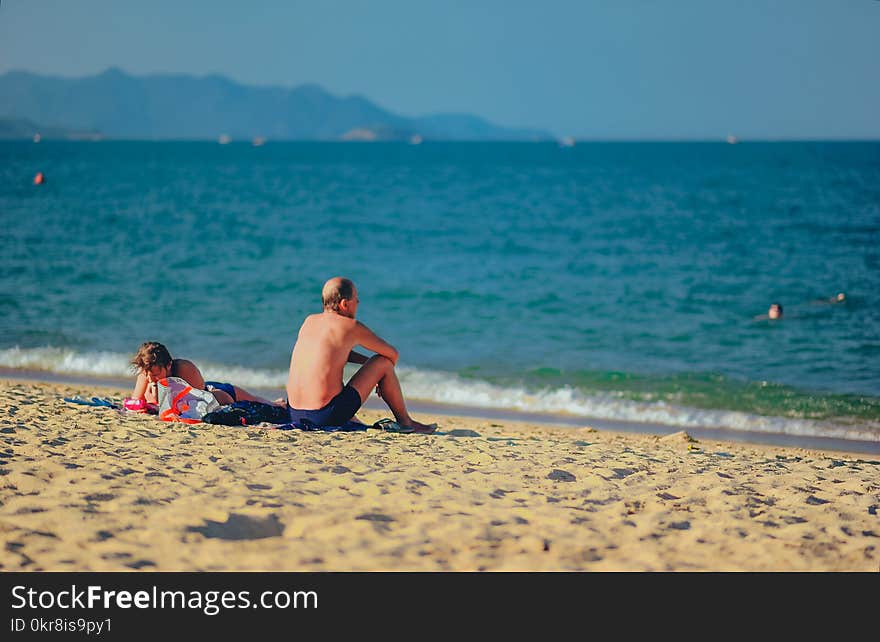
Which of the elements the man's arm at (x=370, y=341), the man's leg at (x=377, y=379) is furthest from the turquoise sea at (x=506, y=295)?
the man's arm at (x=370, y=341)

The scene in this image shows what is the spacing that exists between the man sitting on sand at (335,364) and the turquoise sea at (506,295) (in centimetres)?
406

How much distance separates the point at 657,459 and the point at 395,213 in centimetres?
2801

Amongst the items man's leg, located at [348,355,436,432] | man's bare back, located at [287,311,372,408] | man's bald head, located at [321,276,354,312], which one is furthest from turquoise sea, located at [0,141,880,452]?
man's bald head, located at [321,276,354,312]

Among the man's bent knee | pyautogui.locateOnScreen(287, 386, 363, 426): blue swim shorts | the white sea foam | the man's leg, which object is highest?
the man's bent knee

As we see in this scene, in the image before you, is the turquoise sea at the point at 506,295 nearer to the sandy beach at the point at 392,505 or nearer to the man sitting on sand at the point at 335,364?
the man sitting on sand at the point at 335,364

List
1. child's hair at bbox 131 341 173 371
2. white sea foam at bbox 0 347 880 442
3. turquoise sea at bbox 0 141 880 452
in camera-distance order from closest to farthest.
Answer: child's hair at bbox 131 341 173 371 < white sea foam at bbox 0 347 880 442 < turquoise sea at bbox 0 141 880 452

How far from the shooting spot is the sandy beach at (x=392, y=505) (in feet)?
13.9

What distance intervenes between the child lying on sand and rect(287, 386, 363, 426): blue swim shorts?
2.23 ft

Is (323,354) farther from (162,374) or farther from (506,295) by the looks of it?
(506,295)

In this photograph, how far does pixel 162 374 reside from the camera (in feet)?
24.0

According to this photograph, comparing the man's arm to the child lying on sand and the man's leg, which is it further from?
the child lying on sand

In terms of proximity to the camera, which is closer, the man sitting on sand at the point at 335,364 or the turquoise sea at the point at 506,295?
the man sitting on sand at the point at 335,364

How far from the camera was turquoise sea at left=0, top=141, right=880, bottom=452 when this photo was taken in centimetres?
1165
